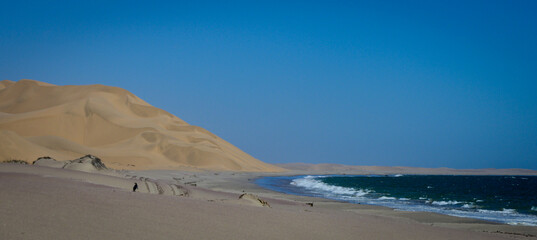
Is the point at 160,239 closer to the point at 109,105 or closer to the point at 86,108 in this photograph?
the point at 86,108

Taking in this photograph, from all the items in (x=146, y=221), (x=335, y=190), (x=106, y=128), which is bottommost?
(x=335, y=190)

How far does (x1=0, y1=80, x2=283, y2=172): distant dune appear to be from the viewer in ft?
240

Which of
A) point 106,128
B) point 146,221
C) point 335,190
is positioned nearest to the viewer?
point 146,221

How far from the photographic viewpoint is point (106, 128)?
3551 inches

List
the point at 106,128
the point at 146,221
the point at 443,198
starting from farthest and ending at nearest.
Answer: the point at 106,128
the point at 443,198
the point at 146,221

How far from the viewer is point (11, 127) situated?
249ft

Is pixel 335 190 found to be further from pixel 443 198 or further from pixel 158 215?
pixel 158 215

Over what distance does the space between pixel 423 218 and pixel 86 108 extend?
88.0 metres

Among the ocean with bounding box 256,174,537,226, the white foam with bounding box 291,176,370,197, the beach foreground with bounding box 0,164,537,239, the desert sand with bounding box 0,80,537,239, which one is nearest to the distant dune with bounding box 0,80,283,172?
the white foam with bounding box 291,176,370,197

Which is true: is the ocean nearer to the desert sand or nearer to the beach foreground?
the desert sand

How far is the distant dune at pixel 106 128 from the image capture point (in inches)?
2879

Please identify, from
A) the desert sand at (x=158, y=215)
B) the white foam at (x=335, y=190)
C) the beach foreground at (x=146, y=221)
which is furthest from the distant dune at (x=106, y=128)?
the beach foreground at (x=146, y=221)

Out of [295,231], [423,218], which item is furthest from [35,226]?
[423,218]

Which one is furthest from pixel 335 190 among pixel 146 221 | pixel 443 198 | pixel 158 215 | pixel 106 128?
pixel 106 128
